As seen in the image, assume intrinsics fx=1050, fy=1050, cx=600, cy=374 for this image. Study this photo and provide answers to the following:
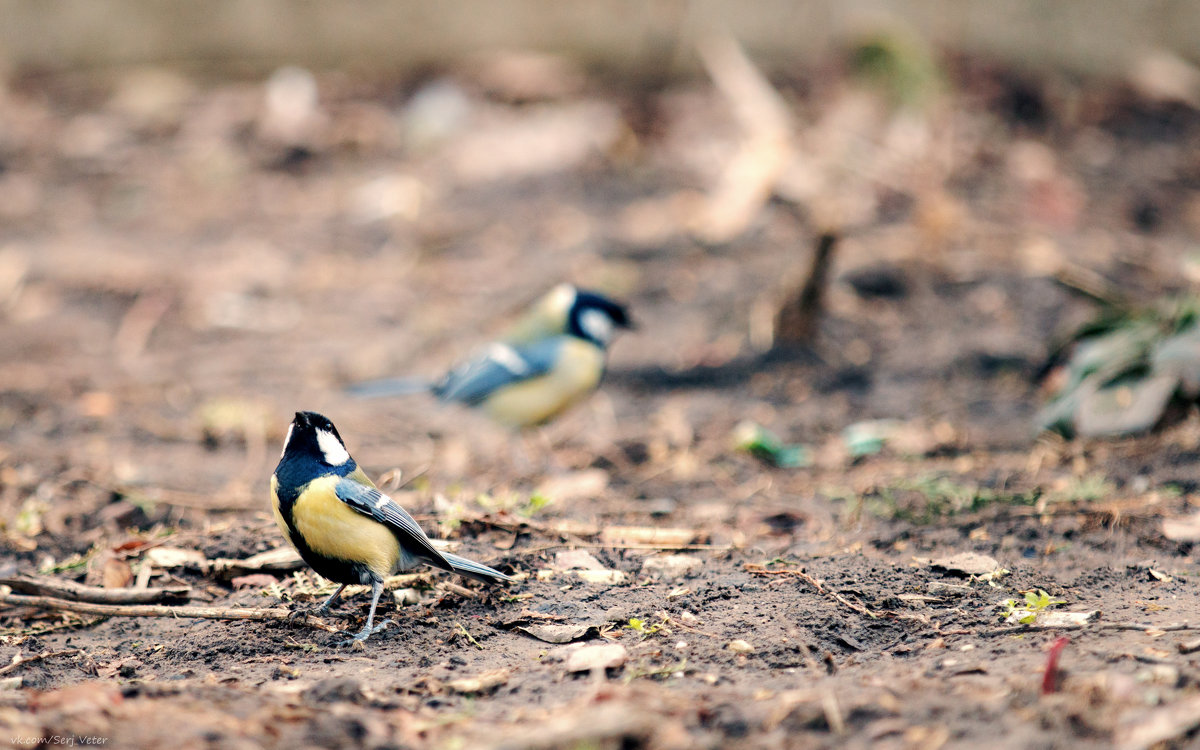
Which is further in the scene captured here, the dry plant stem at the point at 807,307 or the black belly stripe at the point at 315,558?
the dry plant stem at the point at 807,307

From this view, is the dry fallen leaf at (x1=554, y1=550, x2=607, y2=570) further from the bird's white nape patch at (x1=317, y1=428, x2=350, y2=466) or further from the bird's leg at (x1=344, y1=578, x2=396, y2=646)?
the bird's white nape patch at (x1=317, y1=428, x2=350, y2=466)

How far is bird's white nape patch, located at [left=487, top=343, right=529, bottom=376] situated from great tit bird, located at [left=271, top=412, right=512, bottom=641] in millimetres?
2167

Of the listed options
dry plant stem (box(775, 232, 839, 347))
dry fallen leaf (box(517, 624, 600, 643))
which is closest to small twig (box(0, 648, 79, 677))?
dry fallen leaf (box(517, 624, 600, 643))

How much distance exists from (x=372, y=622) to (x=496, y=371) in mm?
2354

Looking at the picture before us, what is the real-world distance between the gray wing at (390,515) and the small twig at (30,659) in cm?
84

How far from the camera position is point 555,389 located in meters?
5.24

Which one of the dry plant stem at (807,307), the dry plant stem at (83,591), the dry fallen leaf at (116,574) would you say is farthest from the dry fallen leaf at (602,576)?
the dry plant stem at (807,307)

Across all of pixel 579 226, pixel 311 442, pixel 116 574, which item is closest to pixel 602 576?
pixel 311 442

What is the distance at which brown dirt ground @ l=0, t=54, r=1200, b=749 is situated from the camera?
2371 millimetres

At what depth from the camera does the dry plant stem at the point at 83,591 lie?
123 inches

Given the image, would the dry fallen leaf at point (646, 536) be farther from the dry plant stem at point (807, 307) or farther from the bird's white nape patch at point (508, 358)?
the dry plant stem at point (807, 307)

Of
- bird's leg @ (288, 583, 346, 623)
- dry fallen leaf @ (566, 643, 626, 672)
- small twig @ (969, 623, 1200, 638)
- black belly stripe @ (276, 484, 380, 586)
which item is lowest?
small twig @ (969, 623, 1200, 638)

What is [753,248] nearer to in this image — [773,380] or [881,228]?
[881,228]

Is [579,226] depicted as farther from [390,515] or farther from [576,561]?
[390,515]
